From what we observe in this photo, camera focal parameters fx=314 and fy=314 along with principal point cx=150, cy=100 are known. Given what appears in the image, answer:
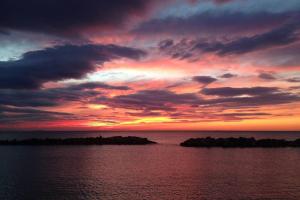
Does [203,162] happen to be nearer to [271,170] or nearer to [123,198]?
[271,170]

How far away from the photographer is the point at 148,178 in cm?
4862

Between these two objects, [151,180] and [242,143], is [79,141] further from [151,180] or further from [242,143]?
[151,180]

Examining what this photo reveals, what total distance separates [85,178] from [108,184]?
20.4 ft

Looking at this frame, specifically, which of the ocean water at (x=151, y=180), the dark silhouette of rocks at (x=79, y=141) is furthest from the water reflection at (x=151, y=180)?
the dark silhouette of rocks at (x=79, y=141)

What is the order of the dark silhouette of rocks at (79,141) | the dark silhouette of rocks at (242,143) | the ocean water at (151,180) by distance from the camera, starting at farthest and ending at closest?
the dark silhouette of rocks at (79,141) → the dark silhouette of rocks at (242,143) → the ocean water at (151,180)

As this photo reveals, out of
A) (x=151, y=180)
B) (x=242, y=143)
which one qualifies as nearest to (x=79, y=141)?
(x=242, y=143)

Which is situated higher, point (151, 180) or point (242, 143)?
point (242, 143)

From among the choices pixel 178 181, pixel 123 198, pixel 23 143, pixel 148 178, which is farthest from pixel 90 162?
pixel 23 143

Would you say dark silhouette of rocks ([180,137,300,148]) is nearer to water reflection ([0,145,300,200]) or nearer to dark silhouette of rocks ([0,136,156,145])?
dark silhouette of rocks ([0,136,156,145])

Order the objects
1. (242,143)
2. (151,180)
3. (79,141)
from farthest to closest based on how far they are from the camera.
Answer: (79,141), (242,143), (151,180)

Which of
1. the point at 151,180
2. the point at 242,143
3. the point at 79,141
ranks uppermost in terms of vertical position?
the point at 79,141

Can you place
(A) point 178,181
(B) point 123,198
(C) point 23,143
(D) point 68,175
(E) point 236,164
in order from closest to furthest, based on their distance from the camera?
(B) point 123,198 → (A) point 178,181 → (D) point 68,175 → (E) point 236,164 → (C) point 23,143

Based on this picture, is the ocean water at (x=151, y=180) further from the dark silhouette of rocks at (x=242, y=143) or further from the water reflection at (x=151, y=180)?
the dark silhouette of rocks at (x=242, y=143)

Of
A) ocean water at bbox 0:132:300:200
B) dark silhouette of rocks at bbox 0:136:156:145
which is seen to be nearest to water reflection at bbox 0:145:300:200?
ocean water at bbox 0:132:300:200
